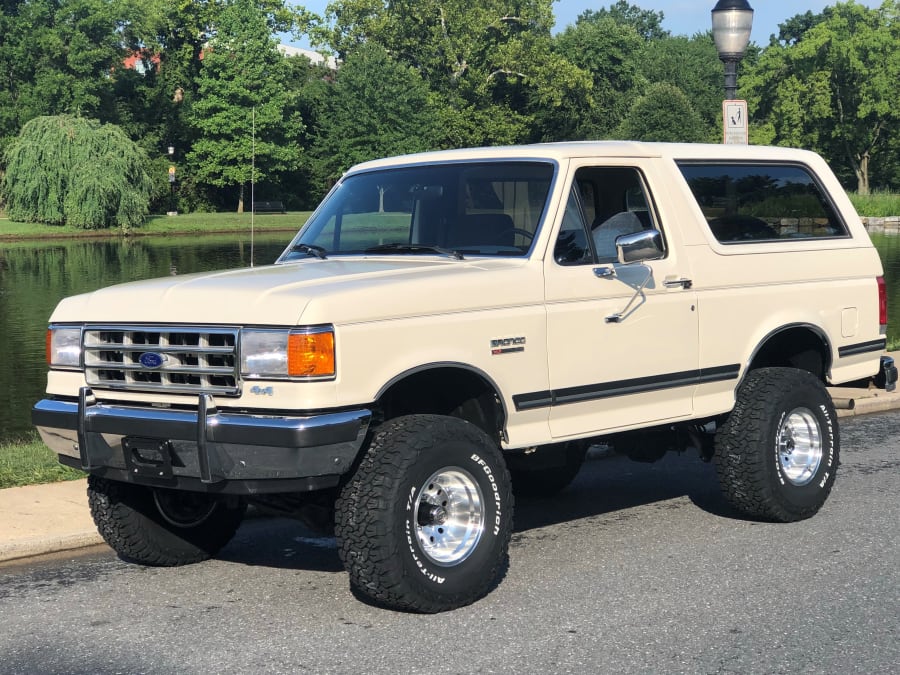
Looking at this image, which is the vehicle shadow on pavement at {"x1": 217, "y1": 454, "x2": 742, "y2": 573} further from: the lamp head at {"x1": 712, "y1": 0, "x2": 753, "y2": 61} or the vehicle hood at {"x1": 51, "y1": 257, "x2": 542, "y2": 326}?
the lamp head at {"x1": 712, "y1": 0, "x2": 753, "y2": 61}

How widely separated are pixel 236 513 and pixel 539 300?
6.89ft

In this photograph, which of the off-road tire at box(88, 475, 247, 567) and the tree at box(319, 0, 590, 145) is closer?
the off-road tire at box(88, 475, 247, 567)

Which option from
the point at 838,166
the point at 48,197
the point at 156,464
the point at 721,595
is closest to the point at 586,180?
the point at 721,595

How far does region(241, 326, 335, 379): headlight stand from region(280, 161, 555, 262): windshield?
139cm

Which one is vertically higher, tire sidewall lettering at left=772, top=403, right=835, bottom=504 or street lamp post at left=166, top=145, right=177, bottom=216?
street lamp post at left=166, top=145, right=177, bottom=216

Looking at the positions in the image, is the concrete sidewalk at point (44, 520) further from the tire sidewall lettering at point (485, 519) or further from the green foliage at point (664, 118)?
the green foliage at point (664, 118)

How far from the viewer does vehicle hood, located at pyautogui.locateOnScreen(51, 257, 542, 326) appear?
557 centimetres

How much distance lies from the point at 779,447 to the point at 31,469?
5.17 meters

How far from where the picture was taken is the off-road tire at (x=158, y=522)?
6641 mm

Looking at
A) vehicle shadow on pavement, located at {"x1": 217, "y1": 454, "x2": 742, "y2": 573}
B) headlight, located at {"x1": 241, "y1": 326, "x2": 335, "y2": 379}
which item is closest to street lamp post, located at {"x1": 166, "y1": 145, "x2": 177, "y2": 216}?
vehicle shadow on pavement, located at {"x1": 217, "y1": 454, "x2": 742, "y2": 573}

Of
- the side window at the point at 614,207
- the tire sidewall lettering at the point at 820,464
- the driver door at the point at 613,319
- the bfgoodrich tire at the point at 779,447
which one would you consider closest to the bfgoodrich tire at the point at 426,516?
the driver door at the point at 613,319

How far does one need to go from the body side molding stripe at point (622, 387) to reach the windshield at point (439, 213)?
73 centimetres

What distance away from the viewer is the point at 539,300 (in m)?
6.38

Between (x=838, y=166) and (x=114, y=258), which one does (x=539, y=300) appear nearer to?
(x=114, y=258)
